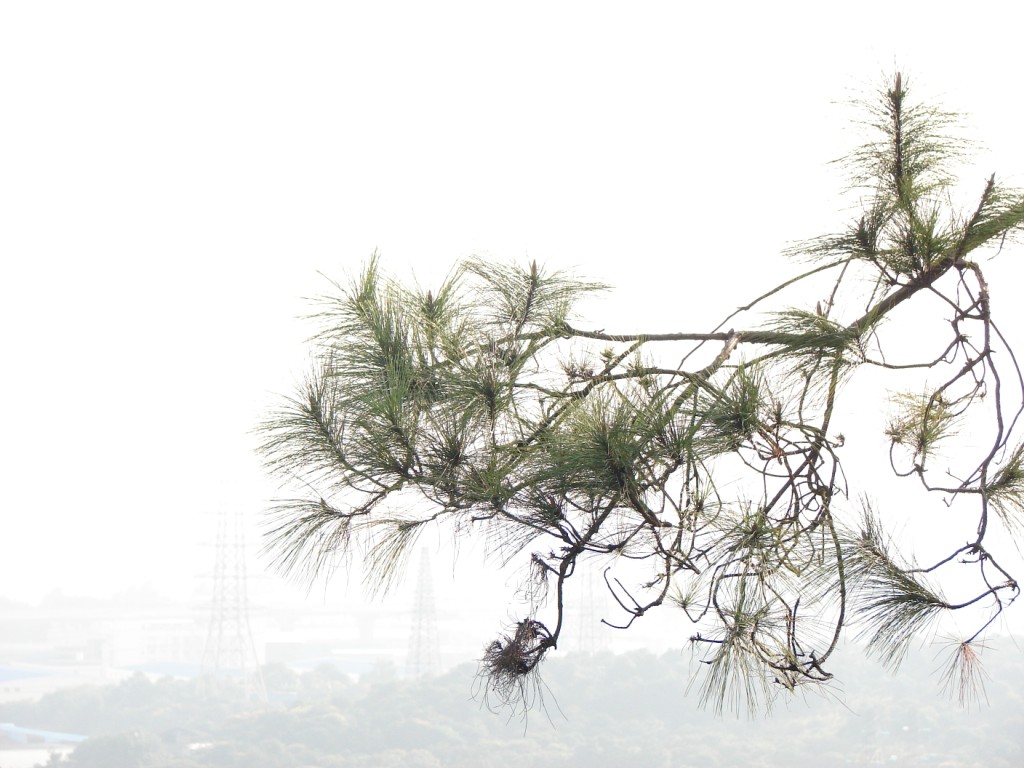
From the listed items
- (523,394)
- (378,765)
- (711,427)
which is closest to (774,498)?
(711,427)

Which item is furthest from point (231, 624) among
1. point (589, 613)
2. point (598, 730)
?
point (598, 730)

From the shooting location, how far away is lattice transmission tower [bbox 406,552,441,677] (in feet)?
72.4

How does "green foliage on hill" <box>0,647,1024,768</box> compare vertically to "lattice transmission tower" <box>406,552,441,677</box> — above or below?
below

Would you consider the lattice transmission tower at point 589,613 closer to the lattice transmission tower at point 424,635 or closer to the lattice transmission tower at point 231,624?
the lattice transmission tower at point 424,635

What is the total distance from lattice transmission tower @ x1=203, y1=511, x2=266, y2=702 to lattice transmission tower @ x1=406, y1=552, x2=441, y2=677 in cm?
325

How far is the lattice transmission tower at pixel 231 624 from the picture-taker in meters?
21.8

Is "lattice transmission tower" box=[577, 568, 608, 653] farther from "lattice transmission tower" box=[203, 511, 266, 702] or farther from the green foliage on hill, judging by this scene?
"lattice transmission tower" box=[203, 511, 266, 702]

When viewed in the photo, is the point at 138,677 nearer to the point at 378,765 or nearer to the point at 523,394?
the point at 378,765

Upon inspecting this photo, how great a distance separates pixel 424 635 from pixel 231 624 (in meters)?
4.03

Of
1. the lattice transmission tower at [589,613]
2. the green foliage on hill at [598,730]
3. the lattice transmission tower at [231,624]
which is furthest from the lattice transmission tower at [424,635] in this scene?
the lattice transmission tower at [231,624]

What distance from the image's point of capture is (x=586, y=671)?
2167 centimetres

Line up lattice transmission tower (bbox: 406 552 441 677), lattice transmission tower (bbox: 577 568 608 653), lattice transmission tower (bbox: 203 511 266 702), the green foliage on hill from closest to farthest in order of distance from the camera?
the green foliage on hill, lattice transmission tower (bbox: 203 511 266 702), lattice transmission tower (bbox: 406 552 441 677), lattice transmission tower (bbox: 577 568 608 653)

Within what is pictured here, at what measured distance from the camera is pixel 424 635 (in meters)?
24.1

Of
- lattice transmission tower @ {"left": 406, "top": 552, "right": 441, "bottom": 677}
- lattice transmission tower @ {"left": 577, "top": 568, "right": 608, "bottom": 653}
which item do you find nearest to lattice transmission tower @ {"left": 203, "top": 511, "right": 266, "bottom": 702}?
lattice transmission tower @ {"left": 406, "top": 552, "right": 441, "bottom": 677}
